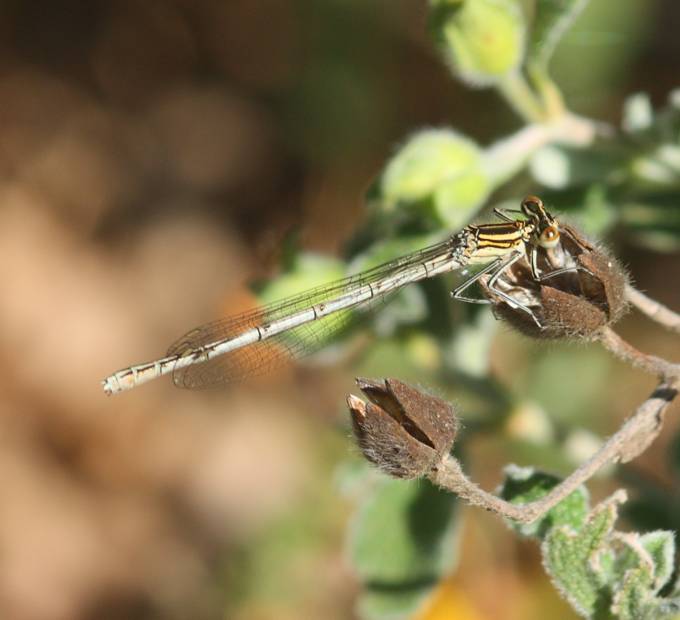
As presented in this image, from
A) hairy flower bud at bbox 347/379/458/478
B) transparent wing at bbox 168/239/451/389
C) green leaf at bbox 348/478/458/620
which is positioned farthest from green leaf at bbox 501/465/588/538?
transparent wing at bbox 168/239/451/389

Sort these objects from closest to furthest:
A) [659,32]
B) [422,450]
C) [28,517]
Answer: [422,450] → [659,32] → [28,517]

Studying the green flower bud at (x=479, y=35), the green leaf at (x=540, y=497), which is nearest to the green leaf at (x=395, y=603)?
the green leaf at (x=540, y=497)

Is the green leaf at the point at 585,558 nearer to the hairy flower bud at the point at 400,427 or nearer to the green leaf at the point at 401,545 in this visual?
the hairy flower bud at the point at 400,427

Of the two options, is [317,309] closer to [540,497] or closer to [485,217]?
[485,217]

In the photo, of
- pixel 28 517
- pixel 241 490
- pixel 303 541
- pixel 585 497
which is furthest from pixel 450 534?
pixel 28 517

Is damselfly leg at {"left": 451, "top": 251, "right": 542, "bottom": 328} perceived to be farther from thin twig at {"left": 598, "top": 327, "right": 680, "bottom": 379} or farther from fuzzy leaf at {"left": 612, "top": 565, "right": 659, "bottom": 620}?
fuzzy leaf at {"left": 612, "top": 565, "right": 659, "bottom": 620}

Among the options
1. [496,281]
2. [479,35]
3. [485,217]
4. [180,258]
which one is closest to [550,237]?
[496,281]

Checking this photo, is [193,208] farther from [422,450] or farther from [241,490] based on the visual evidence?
[422,450]

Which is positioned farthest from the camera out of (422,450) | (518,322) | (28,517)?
(28,517)
